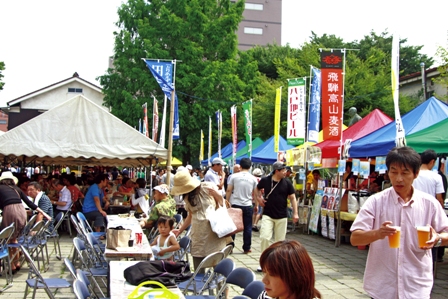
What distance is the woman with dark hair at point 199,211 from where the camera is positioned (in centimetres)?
636

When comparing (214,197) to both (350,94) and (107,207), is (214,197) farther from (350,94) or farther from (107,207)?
(350,94)

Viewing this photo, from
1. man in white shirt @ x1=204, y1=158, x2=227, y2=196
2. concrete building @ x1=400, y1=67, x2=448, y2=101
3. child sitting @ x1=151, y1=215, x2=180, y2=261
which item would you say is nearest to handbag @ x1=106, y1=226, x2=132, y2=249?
child sitting @ x1=151, y1=215, x2=180, y2=261

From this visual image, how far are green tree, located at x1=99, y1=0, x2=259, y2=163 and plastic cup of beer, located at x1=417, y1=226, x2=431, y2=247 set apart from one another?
28490mm

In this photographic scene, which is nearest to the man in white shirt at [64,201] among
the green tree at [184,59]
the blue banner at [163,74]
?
the blue banner at [163,74]

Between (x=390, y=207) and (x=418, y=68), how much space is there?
36.5 meters

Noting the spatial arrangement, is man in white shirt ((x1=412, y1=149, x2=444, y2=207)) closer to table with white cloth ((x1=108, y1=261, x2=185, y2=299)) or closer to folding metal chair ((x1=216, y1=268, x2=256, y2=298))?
folding metal chair ((x1=216, y1=268, x2=256, y2=298))

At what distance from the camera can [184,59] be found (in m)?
31.8

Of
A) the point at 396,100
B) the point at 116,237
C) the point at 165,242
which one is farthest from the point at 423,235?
the point at 396,100

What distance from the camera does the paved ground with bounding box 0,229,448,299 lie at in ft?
24.7

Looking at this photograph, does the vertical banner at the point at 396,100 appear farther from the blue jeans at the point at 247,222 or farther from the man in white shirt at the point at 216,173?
the man in white shirt at the point at 216,173

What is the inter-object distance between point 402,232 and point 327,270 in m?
6.16

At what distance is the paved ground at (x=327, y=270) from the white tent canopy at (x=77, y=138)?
2.14 m

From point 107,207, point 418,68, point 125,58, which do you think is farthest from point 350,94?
point 107,207

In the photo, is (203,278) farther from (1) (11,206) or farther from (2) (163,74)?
(2) (163,74)
